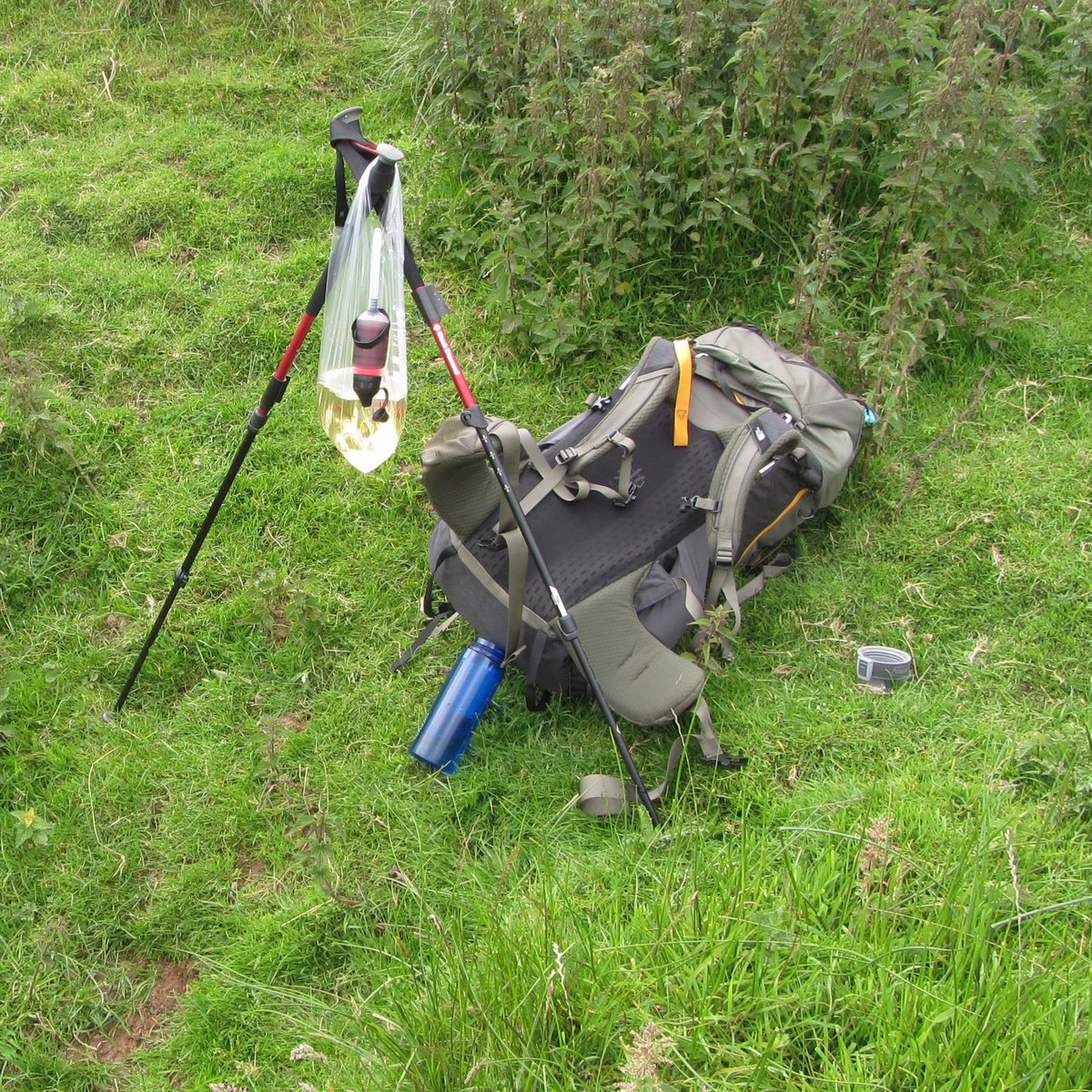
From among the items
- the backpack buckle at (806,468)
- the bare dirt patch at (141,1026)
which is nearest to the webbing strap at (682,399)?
the backpack buckle at (806,468)

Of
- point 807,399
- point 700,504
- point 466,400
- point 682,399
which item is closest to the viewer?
point 466,400

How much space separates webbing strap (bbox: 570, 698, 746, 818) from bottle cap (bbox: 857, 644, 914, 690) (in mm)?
526

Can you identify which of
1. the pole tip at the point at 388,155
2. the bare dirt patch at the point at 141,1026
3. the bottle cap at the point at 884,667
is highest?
the pole tip at the point at 388,155

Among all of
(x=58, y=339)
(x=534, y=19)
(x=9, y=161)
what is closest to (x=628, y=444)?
(x=534, y=19)

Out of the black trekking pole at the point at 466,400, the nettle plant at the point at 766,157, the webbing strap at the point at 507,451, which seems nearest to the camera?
the black trekking pole at the point at 466,400

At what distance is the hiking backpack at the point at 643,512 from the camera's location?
326cm

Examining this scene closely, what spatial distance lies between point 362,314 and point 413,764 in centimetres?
149

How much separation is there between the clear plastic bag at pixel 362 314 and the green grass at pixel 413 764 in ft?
3.09

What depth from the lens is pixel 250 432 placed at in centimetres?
324

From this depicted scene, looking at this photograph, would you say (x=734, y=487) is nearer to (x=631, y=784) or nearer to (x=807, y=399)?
(x=807, y=399)

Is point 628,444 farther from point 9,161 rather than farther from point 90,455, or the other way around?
point 9,161

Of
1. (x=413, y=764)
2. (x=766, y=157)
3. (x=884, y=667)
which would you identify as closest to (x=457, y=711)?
(x=413, y=764)

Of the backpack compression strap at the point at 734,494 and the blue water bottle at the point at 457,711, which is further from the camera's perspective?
the backpack compression strap at the point at 734,494

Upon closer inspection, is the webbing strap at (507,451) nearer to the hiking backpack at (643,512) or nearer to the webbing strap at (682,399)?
the hiking backpack at (643,512)
